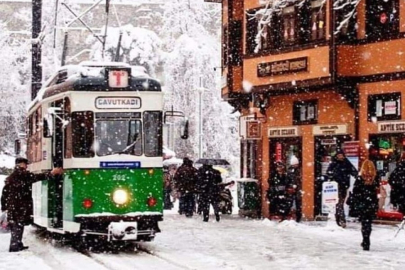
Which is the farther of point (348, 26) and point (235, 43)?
point (235, 43)

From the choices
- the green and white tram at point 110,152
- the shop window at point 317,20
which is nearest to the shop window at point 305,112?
the shop window at point 317,20

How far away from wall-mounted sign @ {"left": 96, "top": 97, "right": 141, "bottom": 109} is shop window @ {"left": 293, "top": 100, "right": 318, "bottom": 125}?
10.1 metres

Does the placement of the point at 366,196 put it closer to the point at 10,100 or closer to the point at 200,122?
the point at 200,122

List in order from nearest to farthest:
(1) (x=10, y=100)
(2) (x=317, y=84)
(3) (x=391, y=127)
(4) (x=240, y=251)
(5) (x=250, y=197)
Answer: (4) (x=240, y=251), (3) (x=391, y=127), (2) (x=317, y=84), (5) (x=250, y=197), (1) (x=10, y=100)

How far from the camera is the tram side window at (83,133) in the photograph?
1648cm

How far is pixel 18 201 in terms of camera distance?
16750 mm

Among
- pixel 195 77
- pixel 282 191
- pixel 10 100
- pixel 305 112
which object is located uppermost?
pixel 195 77

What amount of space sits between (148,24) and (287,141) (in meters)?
37.1

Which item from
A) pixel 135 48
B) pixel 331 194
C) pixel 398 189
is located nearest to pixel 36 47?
pixel 331 194

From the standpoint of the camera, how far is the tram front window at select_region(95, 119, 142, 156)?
16516 millimetres

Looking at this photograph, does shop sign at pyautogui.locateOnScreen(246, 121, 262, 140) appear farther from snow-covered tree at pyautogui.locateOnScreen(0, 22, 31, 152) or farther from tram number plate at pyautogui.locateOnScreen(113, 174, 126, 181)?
snow-covered tree at pyautogui.locateOnScreen(0, 22, 31, 152)

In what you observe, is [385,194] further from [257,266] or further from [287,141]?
[257,266]

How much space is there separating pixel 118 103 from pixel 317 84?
910cm

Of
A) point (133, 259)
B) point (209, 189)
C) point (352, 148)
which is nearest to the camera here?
point (133, 259)
